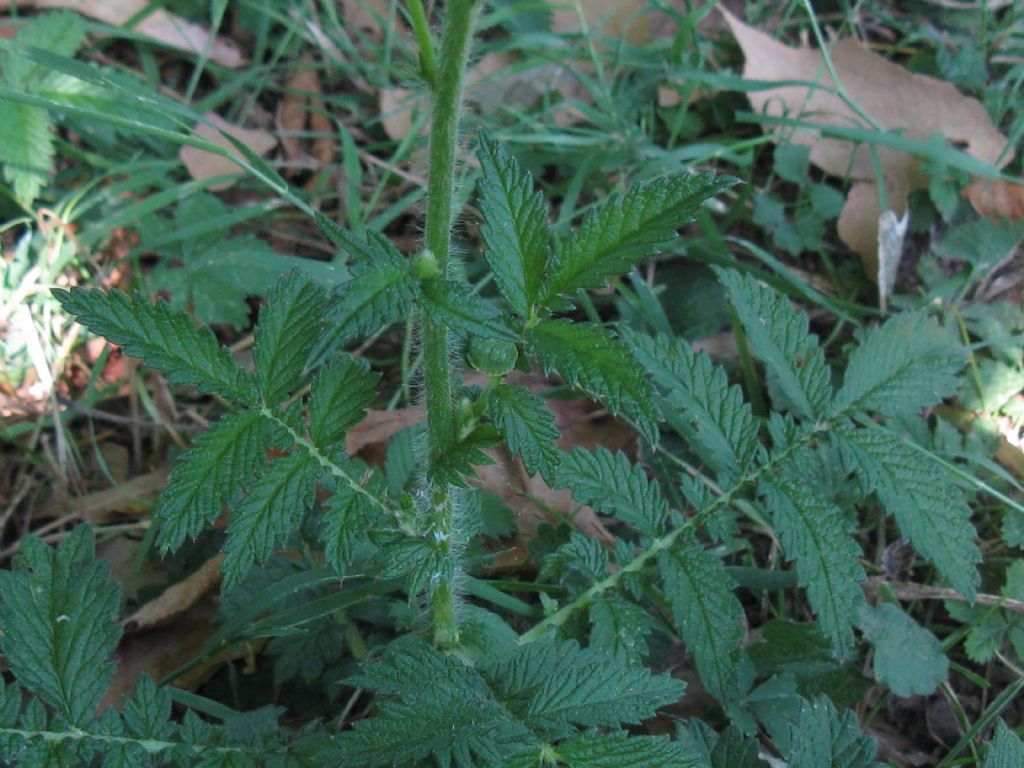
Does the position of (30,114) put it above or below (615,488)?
above

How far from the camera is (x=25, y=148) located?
8.55 feet

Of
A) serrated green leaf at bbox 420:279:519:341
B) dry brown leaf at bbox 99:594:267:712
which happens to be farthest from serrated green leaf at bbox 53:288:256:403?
dry brown leaf at bbox 99:594:267:712

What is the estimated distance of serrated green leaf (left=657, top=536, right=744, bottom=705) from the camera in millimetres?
1580

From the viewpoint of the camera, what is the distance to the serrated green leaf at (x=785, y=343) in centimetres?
174

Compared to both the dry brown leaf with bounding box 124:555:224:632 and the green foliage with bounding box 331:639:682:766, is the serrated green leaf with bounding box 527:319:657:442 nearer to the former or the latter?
the green foliage with bounding box 331:639:682:766

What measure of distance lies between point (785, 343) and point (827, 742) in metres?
0.70

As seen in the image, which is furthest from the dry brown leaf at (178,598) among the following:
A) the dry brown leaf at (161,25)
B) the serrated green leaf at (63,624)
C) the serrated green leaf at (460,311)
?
the dry brown leaf at (161,25)

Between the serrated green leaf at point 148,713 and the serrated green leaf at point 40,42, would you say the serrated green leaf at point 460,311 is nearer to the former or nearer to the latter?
the serrated green leaf at point 148,713

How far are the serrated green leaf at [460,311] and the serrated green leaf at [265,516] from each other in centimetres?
35

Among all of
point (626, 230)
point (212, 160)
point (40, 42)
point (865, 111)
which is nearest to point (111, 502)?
point (212, 160)

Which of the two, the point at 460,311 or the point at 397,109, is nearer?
the point at 460,311

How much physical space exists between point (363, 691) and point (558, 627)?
1.68 ft

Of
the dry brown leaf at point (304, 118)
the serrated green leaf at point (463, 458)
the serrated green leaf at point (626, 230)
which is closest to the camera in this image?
the serrated green leaf at point (626, 230)

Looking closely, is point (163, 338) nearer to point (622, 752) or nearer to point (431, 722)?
point (431, 722)
